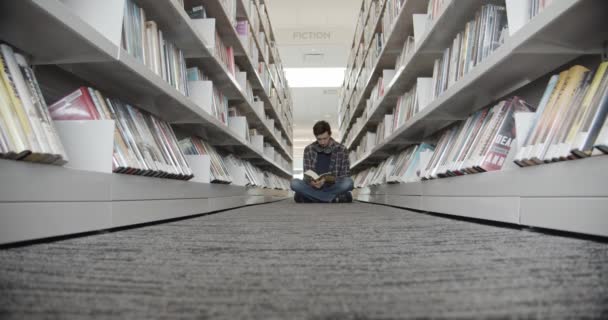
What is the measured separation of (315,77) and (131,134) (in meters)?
6.54

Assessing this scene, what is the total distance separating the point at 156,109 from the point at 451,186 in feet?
4.75

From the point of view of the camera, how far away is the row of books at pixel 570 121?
2.75ft

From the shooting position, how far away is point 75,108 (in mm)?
1108

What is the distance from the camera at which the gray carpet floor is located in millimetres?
378

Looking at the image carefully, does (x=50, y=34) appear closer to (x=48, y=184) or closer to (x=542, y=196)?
(x=48, y=184)

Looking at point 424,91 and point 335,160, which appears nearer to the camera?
point 424,91

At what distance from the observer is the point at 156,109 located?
1745 millimetres

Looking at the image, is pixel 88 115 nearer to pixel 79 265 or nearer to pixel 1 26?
pixel 1 26

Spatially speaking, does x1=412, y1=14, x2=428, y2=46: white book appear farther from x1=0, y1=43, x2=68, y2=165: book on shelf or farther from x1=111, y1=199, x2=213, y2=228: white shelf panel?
x1=0, y1=43, x2=68, y2=165: book on shelf

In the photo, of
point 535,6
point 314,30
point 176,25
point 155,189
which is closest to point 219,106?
point 176,25

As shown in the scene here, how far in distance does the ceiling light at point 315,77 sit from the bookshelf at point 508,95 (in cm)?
501

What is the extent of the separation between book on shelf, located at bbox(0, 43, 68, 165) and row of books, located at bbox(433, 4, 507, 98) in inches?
57.3

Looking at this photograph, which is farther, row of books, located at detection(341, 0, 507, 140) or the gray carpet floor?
row of books, located at detection(341, 0, 507, 140)

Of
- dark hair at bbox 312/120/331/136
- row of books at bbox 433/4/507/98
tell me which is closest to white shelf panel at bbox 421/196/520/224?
row of books at bbox 433/4/507/98
